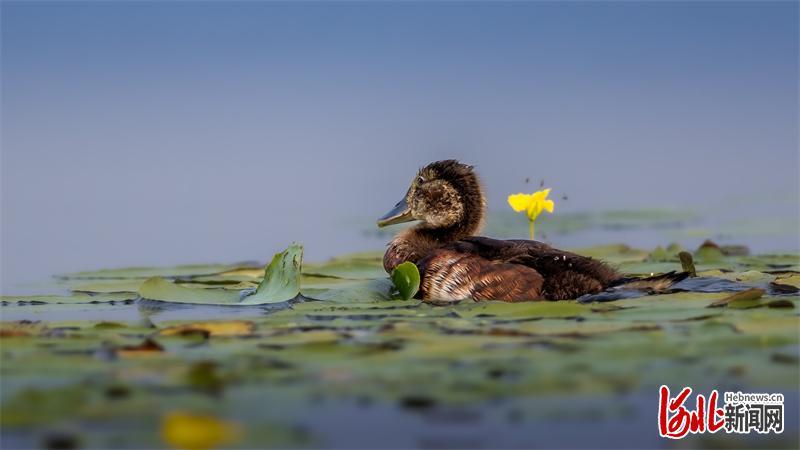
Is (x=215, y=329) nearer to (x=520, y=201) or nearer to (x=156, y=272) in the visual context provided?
(x=520, y=201)

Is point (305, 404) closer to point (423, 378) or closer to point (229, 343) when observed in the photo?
point (423, 378)

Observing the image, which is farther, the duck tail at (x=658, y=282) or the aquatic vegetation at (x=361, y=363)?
the duck tail at (x=658, y=282)

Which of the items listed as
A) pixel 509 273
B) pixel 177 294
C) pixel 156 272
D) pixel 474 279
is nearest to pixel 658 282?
pixel 509 273

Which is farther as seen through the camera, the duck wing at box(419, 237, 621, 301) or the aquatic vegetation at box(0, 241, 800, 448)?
the duck wing at box(419, 237, 621, 301)

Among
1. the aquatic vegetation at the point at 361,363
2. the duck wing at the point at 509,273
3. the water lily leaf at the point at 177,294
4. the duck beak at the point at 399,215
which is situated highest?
the duck beak at the point at 399,215

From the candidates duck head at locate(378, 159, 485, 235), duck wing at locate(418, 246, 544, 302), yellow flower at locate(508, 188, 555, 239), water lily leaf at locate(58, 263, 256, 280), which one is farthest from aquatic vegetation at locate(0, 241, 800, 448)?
water lily leaf at locate(58, 263, 256, 280)

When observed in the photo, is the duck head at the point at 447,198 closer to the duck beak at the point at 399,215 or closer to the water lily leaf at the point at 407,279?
the duck beak at the point at 399,215

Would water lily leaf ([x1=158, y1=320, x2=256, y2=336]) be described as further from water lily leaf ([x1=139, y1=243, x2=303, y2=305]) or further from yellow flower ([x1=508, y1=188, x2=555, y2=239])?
yellow flower ([x1=508, y1=188, x2=555, y2=239])

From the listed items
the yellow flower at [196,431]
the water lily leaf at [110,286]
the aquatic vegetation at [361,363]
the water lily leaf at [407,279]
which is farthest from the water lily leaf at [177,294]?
the yellow flower at [196,431]
